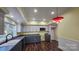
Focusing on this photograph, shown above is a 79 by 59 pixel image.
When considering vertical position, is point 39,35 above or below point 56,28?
below

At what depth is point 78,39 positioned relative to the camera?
2531 millimetres

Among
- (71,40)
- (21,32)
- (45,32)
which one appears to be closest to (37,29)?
(45,32)

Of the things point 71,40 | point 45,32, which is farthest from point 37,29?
point 71,40
